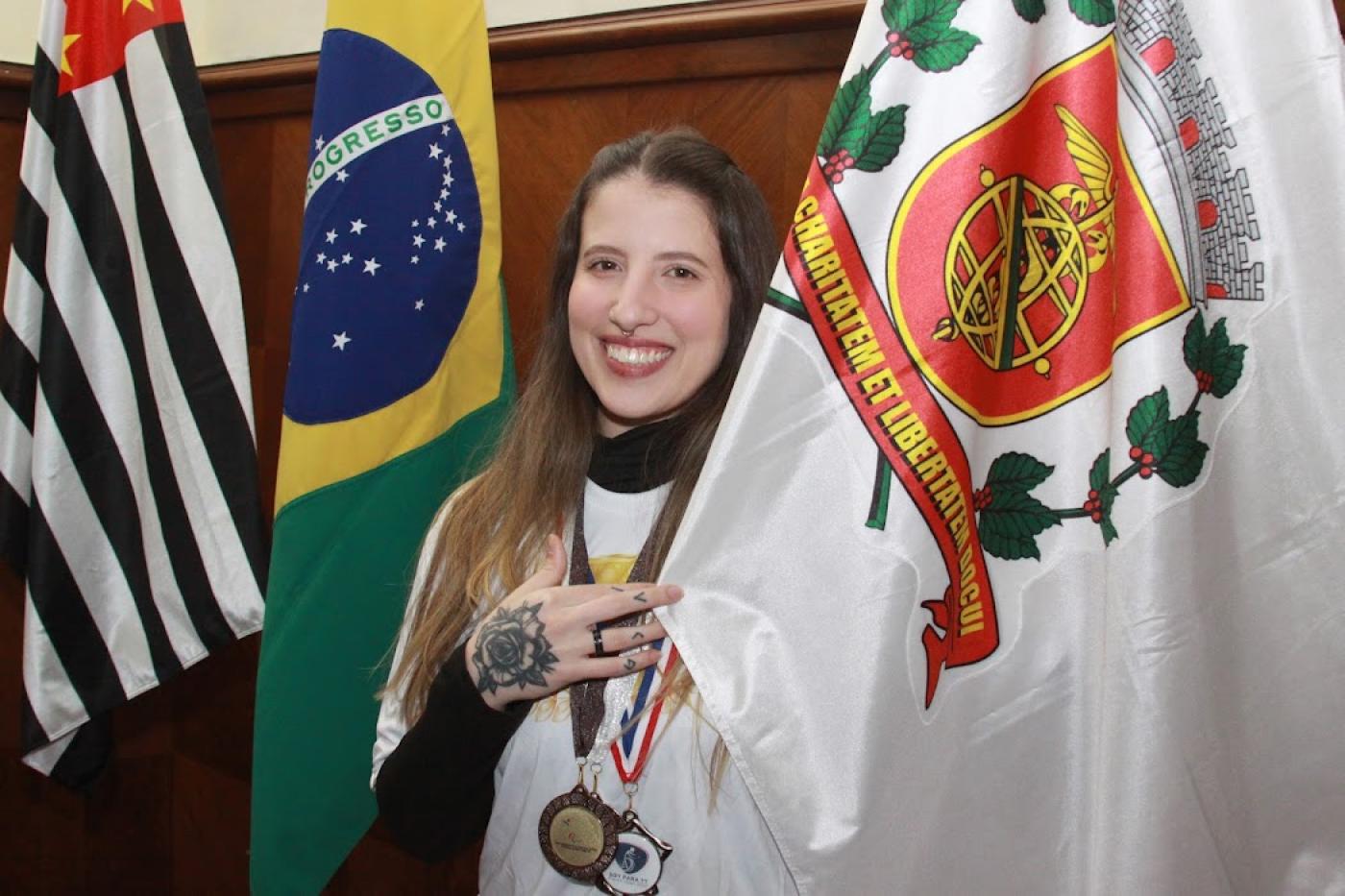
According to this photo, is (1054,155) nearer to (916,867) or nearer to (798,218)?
(798,218)

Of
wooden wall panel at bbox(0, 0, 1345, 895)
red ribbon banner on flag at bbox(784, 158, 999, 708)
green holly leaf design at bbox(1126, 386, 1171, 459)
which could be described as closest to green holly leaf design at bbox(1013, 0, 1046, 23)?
red ribbon banner on flag at bbox(784, 158, 999, 708)

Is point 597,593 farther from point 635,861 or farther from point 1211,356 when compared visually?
point 1211,356

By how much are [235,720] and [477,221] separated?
55.5 inches

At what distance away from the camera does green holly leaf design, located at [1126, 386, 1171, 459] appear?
0.91 meters

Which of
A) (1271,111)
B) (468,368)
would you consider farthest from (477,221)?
(1271,111)

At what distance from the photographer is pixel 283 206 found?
239cm

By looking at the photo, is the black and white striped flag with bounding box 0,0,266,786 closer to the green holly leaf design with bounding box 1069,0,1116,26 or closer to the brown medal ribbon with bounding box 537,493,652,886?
the brown medal ribbon with bounding box 537,493,652,886

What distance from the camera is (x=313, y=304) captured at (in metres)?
1.74

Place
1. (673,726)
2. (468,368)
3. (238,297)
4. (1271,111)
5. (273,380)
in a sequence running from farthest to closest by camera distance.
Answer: (273,380) < (238,297) < (468,368) < (673,726) < (1271,111)

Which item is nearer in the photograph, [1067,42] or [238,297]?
[1067,42]

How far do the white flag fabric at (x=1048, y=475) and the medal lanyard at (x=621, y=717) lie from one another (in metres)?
0.27

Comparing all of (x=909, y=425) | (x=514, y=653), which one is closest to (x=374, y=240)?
(x=514, y=653)

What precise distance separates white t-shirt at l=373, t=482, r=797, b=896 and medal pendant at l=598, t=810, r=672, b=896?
11 mm

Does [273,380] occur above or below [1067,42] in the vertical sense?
above
